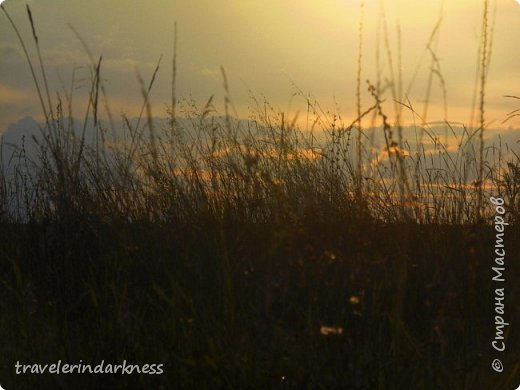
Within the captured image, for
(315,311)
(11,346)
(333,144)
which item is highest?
(333,144)

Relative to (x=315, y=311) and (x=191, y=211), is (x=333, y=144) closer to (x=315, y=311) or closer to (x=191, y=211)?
(x=191, y=211)

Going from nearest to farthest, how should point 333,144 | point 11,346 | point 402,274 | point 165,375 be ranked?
point 165,375 → point 402,274 → point 11,346 → point 333,144

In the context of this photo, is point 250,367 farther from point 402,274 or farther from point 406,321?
point 406,321

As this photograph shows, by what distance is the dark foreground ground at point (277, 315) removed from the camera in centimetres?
172

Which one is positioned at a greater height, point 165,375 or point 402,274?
point 402,274

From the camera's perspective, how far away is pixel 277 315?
1912 millimetres

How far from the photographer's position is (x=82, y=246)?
292cm

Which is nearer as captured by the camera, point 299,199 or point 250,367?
point 250,367

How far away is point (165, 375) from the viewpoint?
180 centimetres

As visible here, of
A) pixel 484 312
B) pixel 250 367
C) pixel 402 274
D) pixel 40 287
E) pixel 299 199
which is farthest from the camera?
pixel 299 199

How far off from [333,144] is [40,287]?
1.98 metres

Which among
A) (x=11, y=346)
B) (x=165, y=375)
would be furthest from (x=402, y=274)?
(x=11, y=346)

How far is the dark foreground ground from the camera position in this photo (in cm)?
172

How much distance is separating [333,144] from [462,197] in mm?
912
